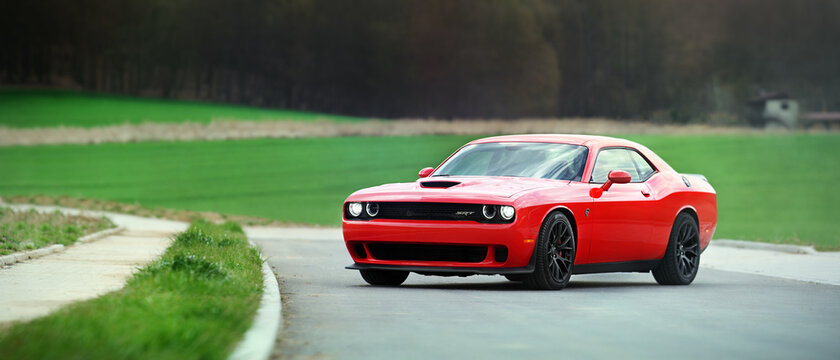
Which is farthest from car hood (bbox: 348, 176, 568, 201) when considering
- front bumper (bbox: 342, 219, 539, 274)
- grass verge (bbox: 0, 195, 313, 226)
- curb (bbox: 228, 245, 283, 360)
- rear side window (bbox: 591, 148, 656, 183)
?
grass verge (bbox: 0, 195, 313, 226)

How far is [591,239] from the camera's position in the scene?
41.3 ft

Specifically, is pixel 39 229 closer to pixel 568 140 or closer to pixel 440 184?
pixel 440 184

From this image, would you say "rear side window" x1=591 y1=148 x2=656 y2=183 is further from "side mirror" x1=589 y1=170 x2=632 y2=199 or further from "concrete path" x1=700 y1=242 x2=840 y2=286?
"concrete path" x1=700 y1=242 x2=840 y2=286

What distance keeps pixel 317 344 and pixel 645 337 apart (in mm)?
2181

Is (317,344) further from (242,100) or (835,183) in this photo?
(242,100)

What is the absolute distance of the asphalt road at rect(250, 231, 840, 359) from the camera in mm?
7848

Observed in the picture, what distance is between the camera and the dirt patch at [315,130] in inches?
2372

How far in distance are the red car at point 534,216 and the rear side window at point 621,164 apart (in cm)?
1

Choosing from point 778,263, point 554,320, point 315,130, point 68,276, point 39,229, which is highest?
point 554,320

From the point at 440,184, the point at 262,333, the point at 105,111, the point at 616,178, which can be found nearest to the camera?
the point at 262,333

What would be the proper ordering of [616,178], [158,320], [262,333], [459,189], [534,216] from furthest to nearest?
[616,178] < [459,189] < [534,216] < [262,333] < [158,320]

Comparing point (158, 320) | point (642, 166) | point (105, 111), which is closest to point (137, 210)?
point (642, 166)

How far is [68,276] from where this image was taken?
12.9 m

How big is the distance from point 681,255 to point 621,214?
4.68 feet
